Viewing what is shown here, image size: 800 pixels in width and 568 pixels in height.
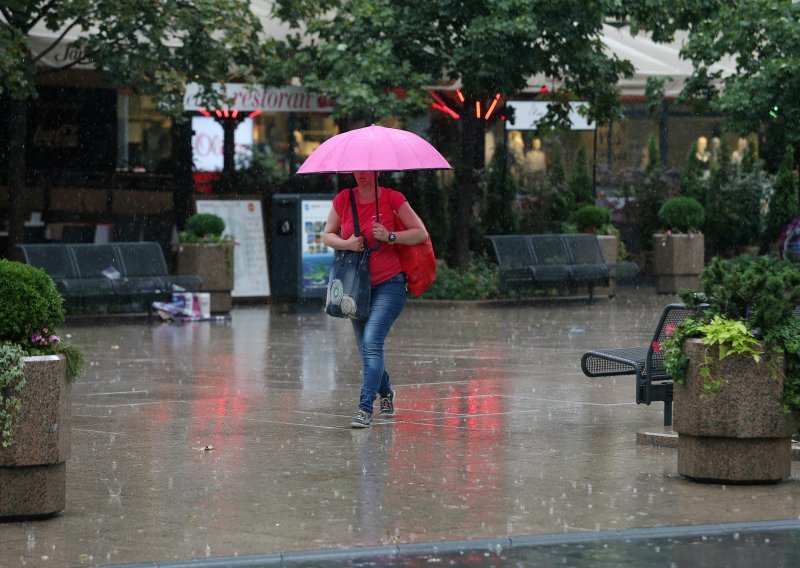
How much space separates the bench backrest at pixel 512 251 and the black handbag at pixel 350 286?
12.3 m

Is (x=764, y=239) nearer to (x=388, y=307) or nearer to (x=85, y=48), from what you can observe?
(x=85, y=48)

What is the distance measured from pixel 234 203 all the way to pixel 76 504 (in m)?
15.5

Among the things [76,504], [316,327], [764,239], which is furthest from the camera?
[764,239]

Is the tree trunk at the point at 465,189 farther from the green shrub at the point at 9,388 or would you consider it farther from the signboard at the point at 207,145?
the green shrub at the point at 9,388

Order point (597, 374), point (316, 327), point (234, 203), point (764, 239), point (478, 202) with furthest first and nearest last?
point (764, 239) → point (478, 202) → point (234, 203) → point (316, 327) → point (597, 374)

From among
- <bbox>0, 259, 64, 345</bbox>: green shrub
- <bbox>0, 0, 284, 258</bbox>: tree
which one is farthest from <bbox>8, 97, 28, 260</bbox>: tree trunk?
<bbox>0, 259, 64, 345</bbox>: green shrub

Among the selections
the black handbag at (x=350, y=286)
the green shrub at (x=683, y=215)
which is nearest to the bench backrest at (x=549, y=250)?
the green shrub at (x=683, y=215)

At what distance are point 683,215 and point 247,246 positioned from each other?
707 centimetres

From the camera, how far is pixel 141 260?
2019 centimetres

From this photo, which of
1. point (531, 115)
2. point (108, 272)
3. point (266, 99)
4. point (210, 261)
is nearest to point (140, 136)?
point (266, 99)

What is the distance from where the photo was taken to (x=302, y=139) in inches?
1027

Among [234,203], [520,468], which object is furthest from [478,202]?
[520,468]

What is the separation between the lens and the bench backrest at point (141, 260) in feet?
65.8

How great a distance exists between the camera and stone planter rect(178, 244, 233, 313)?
2088 centimetres
